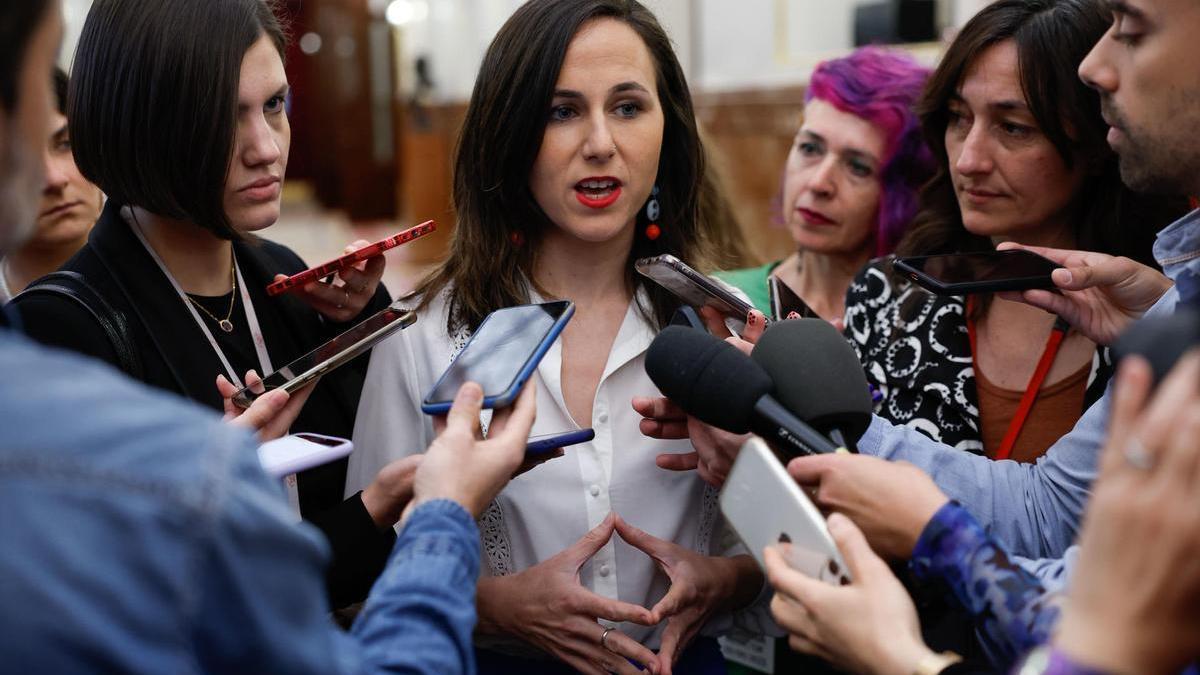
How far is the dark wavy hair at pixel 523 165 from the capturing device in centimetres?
178

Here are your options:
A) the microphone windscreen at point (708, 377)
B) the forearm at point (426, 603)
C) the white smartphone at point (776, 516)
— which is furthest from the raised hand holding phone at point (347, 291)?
the white smartphone at point (776, 516)

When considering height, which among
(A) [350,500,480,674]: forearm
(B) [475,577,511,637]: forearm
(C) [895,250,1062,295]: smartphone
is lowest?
(B) [475,577,511,637]: forearm

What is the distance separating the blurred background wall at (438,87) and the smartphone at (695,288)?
599 millimetres

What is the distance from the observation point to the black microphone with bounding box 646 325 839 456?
4.21 ft

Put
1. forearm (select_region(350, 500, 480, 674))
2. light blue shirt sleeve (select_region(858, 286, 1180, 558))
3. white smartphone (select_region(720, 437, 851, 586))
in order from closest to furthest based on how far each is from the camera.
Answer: forearm (select_region(350, 500, 480, 674)) → white smartphone (select_region(720, 437, 851, 586)) → light blue shirt sleeve (select_region(858, 286, 1180, 558))

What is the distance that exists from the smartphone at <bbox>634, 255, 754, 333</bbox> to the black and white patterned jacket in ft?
1.65

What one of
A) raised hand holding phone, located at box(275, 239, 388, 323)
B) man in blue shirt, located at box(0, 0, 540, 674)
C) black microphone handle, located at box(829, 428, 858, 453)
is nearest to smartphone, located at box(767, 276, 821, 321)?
black microphone handle, located at box(829, 428, 858, 453)

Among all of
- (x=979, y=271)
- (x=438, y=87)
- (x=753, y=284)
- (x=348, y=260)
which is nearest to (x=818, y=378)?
(x=979, y=271)

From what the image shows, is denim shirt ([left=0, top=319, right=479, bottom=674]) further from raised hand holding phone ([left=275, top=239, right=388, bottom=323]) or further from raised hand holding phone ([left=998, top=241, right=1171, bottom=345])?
raised hand holding phone ([left=998, top=241, right=1171, bottom=345])

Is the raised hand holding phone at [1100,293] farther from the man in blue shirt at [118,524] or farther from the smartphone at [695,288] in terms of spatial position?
the man in blue shirt at [118,524]

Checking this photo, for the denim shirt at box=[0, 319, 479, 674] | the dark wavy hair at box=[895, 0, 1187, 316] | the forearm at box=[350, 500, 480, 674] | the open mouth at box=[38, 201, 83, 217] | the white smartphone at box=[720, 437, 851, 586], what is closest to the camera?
the denim shirt at box=[0, 319, 479, 674]

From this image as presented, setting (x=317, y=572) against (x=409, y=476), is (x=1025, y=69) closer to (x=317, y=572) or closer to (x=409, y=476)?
(x=409, y=476)

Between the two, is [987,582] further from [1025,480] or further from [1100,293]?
[1100,293]

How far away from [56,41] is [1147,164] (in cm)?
138
